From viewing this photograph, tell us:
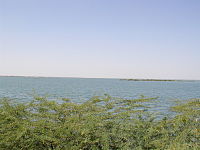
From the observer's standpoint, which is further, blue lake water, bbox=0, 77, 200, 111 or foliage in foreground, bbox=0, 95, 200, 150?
blue lake water, bbox=0, 77, 200, 111

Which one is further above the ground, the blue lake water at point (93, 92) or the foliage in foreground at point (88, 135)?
the foliage in foreground at point (88, 135)

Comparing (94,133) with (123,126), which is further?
(123,126)

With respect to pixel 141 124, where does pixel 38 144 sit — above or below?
below

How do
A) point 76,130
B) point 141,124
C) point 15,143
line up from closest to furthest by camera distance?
point 15,143 → point 76,130 → point 141,124

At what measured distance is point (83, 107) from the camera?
995 centimetres

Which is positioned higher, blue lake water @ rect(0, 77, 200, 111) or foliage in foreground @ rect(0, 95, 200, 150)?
foliage in foreground @ rect(0, 95, 200, 150)

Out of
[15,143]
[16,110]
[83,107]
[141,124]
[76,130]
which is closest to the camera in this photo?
[15,143]

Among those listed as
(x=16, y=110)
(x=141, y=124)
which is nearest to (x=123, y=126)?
(x=141, y=124)

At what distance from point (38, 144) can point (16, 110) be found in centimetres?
233

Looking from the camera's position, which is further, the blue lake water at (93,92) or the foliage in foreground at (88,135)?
the blue lake water at (93,92)

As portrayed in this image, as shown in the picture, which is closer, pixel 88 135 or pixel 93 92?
pixel 88 135

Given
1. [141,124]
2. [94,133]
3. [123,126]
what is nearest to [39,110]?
[94,133]

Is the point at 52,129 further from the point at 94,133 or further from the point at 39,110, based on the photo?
the point at 39,110

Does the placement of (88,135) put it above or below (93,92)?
above
